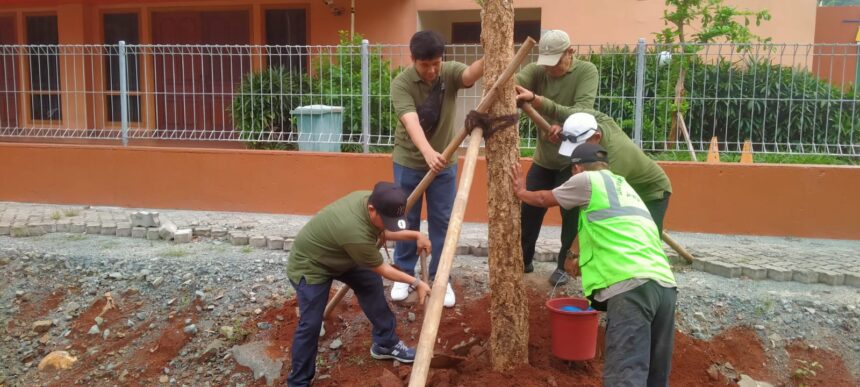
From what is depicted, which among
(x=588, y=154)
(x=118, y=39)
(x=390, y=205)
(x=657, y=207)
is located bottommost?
(x=657, y=207)

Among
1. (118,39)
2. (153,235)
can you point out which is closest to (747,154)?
(153,235)

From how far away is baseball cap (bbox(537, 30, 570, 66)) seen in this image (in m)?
4.37

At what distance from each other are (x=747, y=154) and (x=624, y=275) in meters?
4.20

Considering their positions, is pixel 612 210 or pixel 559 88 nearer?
pixel 612 210

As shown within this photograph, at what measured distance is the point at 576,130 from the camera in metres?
3.90

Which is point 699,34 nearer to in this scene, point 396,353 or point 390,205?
point 396,353

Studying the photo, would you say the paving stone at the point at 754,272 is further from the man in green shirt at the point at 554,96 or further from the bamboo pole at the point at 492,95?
the bamboo pole at the point at 492,95

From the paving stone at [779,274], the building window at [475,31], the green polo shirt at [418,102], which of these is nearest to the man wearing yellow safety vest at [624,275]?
the green polo shirt at [418,102]

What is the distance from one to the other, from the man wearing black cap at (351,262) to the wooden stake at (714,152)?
12.9 feet

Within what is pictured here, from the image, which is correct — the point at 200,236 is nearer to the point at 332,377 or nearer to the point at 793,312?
the point at 332,377

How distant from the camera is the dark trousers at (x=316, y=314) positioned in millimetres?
3787

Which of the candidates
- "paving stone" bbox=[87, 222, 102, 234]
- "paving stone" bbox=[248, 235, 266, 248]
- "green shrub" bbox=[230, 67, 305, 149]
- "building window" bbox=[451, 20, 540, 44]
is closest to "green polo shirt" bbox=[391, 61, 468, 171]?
"paving stone" bbox=[248, 235, 266, 248]

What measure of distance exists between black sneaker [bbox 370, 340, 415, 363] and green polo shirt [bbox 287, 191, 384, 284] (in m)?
0.62

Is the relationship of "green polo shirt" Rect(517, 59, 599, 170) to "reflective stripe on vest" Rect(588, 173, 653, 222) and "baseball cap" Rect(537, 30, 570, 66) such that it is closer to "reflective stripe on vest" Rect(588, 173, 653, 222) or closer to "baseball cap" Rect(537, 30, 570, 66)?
"baseball cap" Rect(537, 30, 570, 66)
